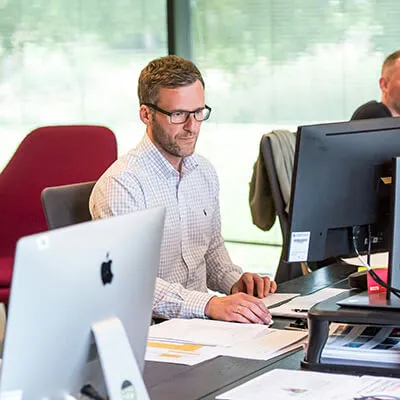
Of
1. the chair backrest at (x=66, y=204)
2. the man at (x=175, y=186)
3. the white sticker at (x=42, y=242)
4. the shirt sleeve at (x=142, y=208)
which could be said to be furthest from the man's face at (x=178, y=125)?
the white sticker at (x=42, y=242)

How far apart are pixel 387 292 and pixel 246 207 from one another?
416 centimetres

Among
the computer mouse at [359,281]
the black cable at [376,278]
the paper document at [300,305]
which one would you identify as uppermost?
the black cable at [376,278]

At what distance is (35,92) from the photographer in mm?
7102

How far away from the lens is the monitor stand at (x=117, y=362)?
71.2 inches

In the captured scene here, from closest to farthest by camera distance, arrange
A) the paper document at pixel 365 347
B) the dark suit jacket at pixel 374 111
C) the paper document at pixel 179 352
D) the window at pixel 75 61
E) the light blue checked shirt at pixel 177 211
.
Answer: the paper document at pixel 365 347, the paper document at pixel 179 352, the light blue checked shirt at pixel 177 211, the dark suit jacket at pixel 374 111, the window at pixel 75 61

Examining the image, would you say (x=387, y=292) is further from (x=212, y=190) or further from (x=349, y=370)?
(x=212, y=190)

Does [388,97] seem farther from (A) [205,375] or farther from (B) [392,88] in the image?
(A) [205,375]

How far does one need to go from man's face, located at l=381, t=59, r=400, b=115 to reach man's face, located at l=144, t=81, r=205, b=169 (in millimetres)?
1776

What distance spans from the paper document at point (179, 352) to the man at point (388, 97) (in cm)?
239

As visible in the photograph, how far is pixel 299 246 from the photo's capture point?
2.36 metres

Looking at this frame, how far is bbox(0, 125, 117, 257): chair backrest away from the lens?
16.7ft

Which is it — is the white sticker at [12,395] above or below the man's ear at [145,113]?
below

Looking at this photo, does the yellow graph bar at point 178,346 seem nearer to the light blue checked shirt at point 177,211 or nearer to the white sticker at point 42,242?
the light blue checked shirt at point 177,211

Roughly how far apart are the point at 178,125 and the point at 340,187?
0.92 metres
